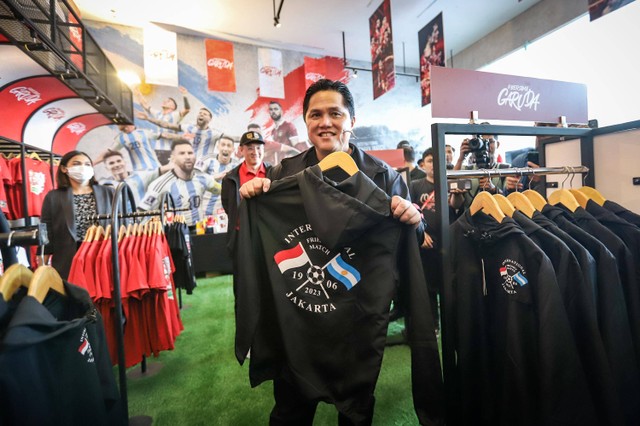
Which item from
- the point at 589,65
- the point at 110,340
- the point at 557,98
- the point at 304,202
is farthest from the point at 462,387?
the point at 589,65

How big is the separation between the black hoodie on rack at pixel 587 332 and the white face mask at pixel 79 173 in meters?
3.49

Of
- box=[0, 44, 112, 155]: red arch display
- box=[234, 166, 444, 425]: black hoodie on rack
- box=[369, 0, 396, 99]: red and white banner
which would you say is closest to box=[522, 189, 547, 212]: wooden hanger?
box=[234, 166, 444, 425]: black hoodie on rack

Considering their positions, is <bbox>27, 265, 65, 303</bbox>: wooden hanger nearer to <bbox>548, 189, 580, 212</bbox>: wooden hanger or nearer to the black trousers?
the black trousers

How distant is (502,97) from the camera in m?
1.30

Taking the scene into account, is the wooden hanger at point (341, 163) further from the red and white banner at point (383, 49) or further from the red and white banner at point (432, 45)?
the red and white banner at point (432, 45)

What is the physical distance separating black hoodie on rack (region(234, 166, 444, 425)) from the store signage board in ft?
1.70

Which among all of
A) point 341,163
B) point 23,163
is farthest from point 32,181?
point 341,163

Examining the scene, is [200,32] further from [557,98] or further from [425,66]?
[557,98]

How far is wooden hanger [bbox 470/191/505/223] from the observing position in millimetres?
1218

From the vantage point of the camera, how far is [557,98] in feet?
4.80

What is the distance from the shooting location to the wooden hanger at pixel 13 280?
85 cm

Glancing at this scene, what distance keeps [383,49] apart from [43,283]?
541cm

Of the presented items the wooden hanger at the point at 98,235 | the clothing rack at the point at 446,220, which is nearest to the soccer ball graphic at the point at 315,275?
the clothing rack at the point at 446,220

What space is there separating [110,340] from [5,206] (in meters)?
3.69
